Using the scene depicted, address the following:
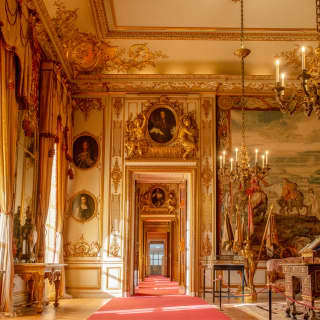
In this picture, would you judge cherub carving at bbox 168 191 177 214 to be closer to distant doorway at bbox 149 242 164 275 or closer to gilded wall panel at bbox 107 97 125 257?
gilded wall panel at bbox 107 97 125 257

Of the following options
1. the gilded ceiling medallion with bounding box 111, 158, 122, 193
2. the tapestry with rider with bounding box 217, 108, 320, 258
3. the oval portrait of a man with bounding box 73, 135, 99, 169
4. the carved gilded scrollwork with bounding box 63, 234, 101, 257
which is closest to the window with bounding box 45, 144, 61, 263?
the carved gilded scrollwork with bounding box 63, 234, 101, 257

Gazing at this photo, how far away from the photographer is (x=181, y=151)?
13.0 m

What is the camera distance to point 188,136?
13.1m

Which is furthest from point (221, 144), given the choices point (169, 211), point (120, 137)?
point (169, 211)

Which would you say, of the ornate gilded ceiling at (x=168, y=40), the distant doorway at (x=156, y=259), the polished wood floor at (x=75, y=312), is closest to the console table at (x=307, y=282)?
the polished wood floor at (x=75, y=312)

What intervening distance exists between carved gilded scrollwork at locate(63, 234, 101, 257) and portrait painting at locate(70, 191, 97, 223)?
598 mm

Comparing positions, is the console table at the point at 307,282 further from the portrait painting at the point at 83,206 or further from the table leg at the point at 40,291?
the portrait painting at the point at 83,206

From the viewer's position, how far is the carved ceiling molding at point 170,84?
1322cm

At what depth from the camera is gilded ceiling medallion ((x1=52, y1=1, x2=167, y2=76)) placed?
1228 centimetres

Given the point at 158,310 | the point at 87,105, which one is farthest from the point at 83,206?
the point at 158,310

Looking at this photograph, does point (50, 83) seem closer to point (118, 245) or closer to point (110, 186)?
point (110, 186)

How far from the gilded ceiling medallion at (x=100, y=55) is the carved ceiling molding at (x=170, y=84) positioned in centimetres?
31

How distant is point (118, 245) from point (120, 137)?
112 inches

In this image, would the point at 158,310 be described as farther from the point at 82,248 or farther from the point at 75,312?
the point at 82,248
